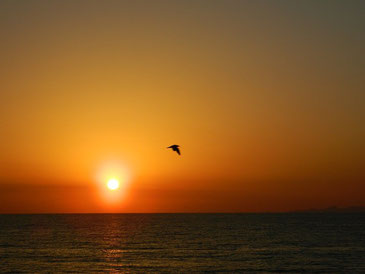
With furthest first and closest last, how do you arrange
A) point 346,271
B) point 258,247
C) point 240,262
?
point 258,247 → point 240,262 → point 346,271

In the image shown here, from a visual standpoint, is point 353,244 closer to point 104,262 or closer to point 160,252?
point 160,252

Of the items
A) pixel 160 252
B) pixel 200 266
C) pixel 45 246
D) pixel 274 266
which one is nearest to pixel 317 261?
pixel 274 266

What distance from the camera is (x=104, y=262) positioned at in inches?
2798

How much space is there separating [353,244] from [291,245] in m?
12.1

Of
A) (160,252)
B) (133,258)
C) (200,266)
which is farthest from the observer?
(160,252)

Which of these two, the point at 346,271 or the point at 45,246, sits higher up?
the point at 45,246

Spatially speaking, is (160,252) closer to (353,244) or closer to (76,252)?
(76,252)

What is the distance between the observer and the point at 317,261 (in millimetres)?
72062

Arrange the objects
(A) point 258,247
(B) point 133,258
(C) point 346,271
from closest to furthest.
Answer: (C) point 346,271
(B) point 133,258
(A) point 258,247

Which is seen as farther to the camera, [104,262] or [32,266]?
[104,262]

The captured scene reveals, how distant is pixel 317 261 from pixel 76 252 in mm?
39924

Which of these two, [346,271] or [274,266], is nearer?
[346,271]

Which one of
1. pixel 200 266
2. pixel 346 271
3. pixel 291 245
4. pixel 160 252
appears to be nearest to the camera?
pixel 346 271

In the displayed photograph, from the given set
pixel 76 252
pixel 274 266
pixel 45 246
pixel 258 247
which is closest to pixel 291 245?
pixel 258 247
